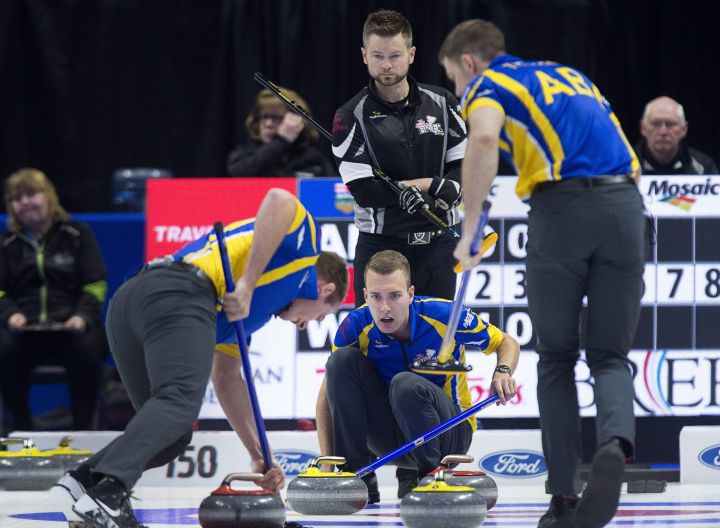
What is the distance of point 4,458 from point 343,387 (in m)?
1.59

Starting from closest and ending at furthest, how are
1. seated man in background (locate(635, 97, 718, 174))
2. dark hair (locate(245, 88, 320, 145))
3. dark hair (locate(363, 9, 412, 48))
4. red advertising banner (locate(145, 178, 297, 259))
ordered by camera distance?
dark hair (locate(363, 9, 412, 48)) < red advertising banner (locate(145, 178, 297, 259)) < seated man in background (locate(635, 97, 718, 174)) < dark hair (locate(245, 88, 320, 145))

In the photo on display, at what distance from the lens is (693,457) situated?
553cm

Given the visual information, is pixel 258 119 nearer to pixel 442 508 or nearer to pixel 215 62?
pixel 215 62

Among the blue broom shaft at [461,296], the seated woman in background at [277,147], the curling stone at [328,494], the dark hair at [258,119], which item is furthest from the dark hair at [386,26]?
the dark hair at [258,119]

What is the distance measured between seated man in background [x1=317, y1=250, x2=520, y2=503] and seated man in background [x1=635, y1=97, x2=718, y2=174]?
2195 mm

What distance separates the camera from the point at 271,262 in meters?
3.83

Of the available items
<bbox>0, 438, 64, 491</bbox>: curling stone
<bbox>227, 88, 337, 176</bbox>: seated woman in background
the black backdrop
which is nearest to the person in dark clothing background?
<bbox>0, 438, 64, 491</bbox>: curling stone

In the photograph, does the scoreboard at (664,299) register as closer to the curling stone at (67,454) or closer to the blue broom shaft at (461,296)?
the blue broom shaft at (461,296)

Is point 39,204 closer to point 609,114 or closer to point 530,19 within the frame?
point 530,19

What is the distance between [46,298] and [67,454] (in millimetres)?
1534

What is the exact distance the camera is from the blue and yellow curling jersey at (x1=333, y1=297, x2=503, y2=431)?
4512 millimetres

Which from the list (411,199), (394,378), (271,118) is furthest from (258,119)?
(394,378)

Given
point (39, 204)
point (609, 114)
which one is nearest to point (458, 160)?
point (609, 114)

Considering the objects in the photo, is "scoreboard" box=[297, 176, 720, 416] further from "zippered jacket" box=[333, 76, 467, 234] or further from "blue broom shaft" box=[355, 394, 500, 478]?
"blue broom shaft" box=[355, 394, 500, 478]
